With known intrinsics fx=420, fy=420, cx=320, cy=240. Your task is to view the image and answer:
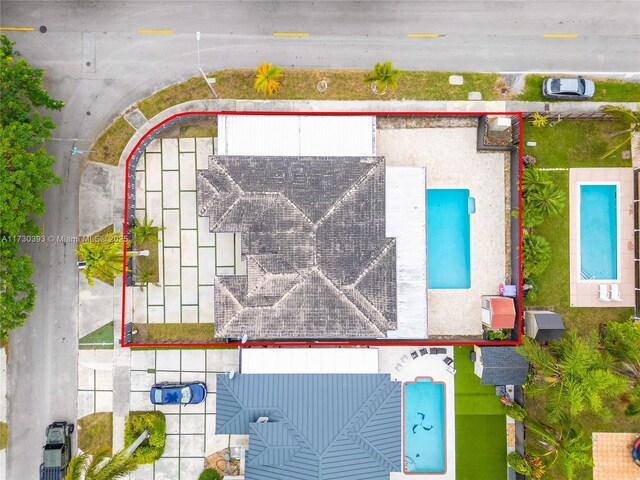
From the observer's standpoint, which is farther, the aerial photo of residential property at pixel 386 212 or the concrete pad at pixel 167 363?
the concrete pad at pixel 167 363

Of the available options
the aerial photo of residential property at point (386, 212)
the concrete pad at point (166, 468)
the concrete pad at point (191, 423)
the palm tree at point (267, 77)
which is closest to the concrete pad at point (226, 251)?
the aerial photo of residential property at point (386, 212)

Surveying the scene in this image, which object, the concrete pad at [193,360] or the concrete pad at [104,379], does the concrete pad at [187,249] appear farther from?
the concrete pad at [104,379]

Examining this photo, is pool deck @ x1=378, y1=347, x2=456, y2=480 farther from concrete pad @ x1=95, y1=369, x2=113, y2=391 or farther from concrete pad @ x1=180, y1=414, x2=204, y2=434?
concrete pad @ x1=95, y1=369, x2=113, y2=391

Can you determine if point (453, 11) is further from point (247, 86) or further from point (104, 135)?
point (104, 135)

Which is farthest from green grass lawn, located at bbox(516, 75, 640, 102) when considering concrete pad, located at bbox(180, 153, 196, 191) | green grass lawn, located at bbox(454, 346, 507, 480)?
concrete pad, located at bbox(180, 153, 196, 191)

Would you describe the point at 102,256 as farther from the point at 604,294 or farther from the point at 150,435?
the point at 604,294
